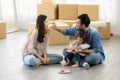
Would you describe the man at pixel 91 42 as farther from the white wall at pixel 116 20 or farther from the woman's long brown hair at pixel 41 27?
the white wall at pixel 116 20

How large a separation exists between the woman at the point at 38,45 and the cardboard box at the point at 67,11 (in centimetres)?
297

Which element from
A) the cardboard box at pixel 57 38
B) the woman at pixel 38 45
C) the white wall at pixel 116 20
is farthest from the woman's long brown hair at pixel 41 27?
the white wall at pixel 116 20

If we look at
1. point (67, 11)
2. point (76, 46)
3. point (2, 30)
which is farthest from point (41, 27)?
point (67, 11)

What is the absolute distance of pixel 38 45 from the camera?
4.20m

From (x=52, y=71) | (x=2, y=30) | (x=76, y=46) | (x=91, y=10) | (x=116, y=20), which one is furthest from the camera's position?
(x=116, y=20)

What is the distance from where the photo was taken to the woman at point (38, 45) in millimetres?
4074

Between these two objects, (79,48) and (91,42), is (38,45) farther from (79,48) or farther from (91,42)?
(91,42)

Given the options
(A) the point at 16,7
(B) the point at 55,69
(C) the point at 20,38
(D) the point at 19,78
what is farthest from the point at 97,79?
(A) the point at 16,7

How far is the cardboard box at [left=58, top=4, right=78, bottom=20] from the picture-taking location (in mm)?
7090

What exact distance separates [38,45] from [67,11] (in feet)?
10.0

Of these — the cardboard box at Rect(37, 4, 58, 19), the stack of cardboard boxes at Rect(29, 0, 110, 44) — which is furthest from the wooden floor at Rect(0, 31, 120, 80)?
the cardboard box at Rect(37, 4, 58, 19)

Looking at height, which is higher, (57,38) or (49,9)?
(49,9)

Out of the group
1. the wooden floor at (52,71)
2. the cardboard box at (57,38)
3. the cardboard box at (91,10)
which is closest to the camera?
the wooden floor at (52,71)

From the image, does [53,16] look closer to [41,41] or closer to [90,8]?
[90,8]
